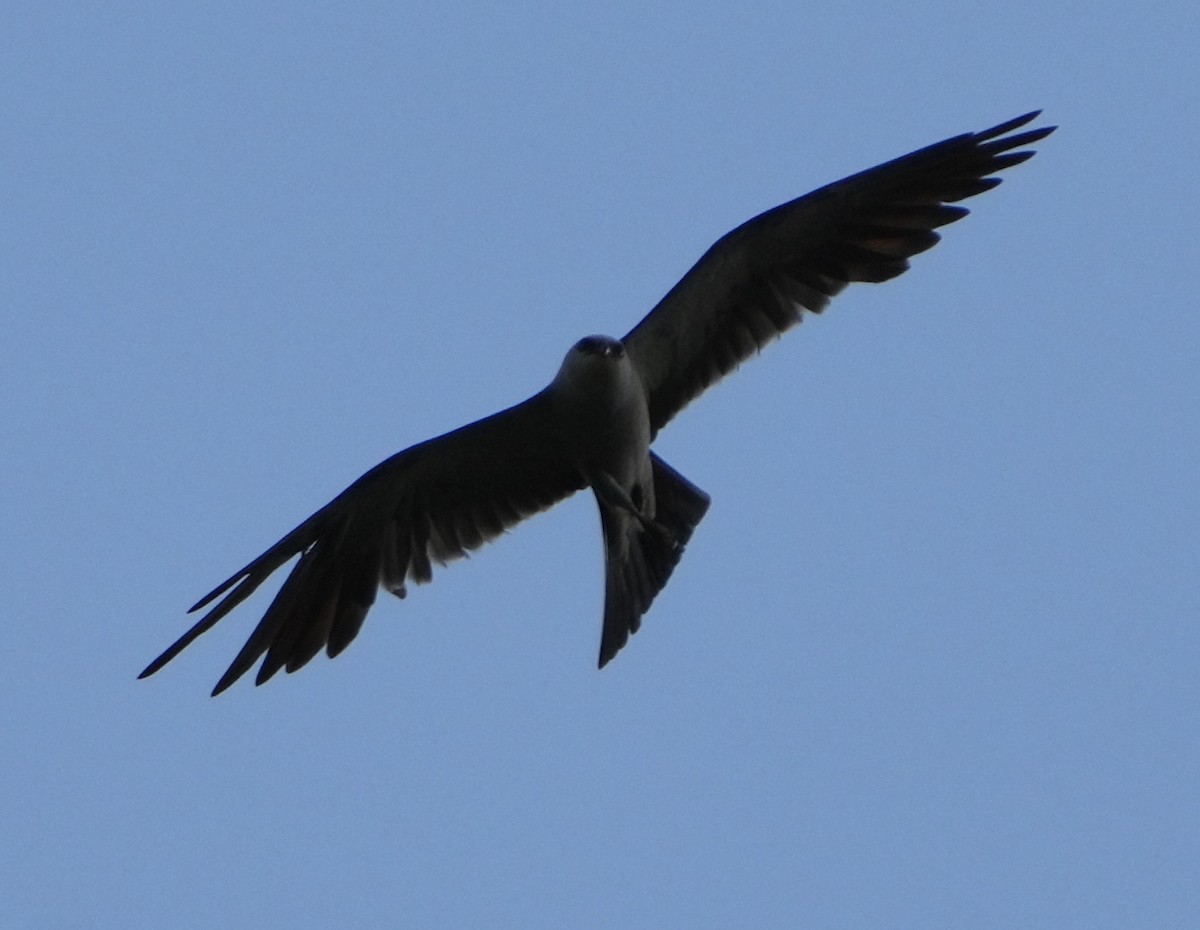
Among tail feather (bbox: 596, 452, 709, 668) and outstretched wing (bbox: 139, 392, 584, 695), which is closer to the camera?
tail feather (bbox: 596, 452, 709, 668)

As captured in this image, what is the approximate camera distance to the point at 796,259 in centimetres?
792

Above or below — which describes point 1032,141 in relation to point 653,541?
above

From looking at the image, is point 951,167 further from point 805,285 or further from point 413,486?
point 413,486

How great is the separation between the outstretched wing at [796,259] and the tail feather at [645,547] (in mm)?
Result: 312

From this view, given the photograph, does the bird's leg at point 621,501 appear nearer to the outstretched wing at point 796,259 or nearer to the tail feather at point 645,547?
the tail feather at point 645,547

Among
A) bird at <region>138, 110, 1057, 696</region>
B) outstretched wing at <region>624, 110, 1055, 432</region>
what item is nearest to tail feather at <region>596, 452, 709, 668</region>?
bird at <region>138, 110, 1057, 696</region>

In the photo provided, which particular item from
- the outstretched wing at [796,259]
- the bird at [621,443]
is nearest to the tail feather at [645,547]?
the bird at [621,443]

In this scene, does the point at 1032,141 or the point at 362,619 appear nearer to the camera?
the point at 1032,141

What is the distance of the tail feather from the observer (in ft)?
25.3

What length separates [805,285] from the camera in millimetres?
7934

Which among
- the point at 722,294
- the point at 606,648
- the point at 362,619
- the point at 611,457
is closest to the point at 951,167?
the point at 722,294

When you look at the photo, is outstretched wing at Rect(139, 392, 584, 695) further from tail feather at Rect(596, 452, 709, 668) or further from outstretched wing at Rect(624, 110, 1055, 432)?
outstretched wing at Rect(624, 110, 1055, 432)

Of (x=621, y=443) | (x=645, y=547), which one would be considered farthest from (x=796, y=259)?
(x=645, y=547)

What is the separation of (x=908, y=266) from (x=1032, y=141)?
724mm
